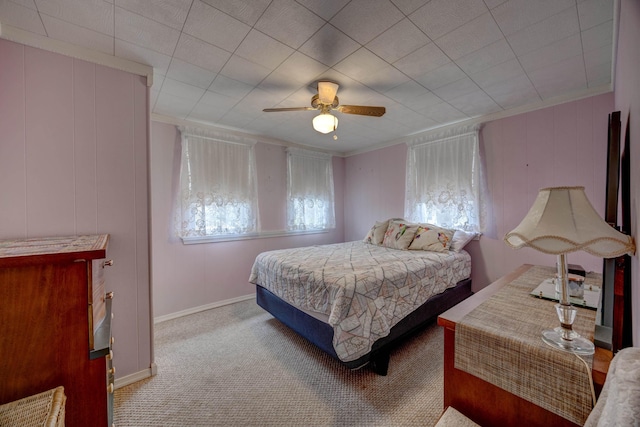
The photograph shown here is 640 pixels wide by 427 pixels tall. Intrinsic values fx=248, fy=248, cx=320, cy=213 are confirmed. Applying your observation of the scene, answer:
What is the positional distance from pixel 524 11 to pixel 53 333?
2705 millimetres

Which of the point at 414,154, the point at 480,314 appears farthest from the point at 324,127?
the point at 414,154

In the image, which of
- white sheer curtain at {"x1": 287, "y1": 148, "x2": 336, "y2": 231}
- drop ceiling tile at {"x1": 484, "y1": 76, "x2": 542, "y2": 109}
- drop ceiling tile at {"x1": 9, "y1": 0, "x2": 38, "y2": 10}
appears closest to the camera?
drop ceiling tile at {"x1": 9, "y1": 0, "x2": 38, "y2": 10}

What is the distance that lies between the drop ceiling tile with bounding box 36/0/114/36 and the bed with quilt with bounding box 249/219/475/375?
6.92 feet

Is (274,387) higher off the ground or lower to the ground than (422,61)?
lower

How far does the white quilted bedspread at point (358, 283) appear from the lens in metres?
1.77

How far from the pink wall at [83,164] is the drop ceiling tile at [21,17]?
0.12m

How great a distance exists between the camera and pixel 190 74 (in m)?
2.06

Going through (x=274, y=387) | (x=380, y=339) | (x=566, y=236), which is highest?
(x=566, y=236)

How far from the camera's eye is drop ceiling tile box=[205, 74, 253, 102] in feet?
7.05

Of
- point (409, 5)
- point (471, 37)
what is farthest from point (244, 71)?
point (471, 37)

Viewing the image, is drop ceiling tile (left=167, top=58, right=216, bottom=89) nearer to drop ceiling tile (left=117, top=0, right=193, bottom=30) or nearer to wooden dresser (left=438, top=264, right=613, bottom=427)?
drop ceiling tile (left=117, top=0, right=193, bottom=30)

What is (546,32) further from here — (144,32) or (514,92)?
(144,32)

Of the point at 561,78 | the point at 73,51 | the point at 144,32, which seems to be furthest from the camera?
the point at 561,78

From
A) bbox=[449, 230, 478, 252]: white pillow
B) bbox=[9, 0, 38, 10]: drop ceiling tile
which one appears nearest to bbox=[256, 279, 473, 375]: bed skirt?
bbox=[449, 230, 478, 252]: white pillow
